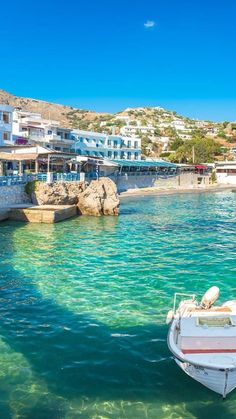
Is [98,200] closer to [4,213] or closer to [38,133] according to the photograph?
[4,213]

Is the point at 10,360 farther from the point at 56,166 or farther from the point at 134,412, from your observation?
the point at 56,166

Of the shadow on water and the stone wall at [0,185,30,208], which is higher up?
the stone wall at [0,185,30,208]

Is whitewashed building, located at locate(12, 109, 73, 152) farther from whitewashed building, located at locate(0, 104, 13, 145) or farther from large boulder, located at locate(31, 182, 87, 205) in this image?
large boulder, located at locate(31, 182, 87, 205)

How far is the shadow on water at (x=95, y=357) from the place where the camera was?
9289mm

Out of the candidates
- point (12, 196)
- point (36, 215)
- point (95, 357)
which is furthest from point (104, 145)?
point (95, 357)

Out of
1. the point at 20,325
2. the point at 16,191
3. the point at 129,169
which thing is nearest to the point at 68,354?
the point at 20,325

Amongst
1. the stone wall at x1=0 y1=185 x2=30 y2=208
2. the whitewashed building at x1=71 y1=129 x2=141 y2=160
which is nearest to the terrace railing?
the stone wall at x1=0 y1=185 x2=30 y2=208

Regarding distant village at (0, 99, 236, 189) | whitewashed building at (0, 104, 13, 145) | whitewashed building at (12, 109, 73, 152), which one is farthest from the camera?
whitewashed building at (12, 109, 73, 152)

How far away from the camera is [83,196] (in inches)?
1556

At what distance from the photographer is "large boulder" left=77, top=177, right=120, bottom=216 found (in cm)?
3878

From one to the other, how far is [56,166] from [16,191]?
28.4m

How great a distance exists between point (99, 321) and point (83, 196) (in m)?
26.8

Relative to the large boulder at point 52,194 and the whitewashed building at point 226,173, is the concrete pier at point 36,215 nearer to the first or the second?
the large boulder at point 52,194

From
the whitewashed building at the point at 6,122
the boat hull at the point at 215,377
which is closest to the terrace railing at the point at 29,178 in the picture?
the whitewashed building at the point at 6,122
